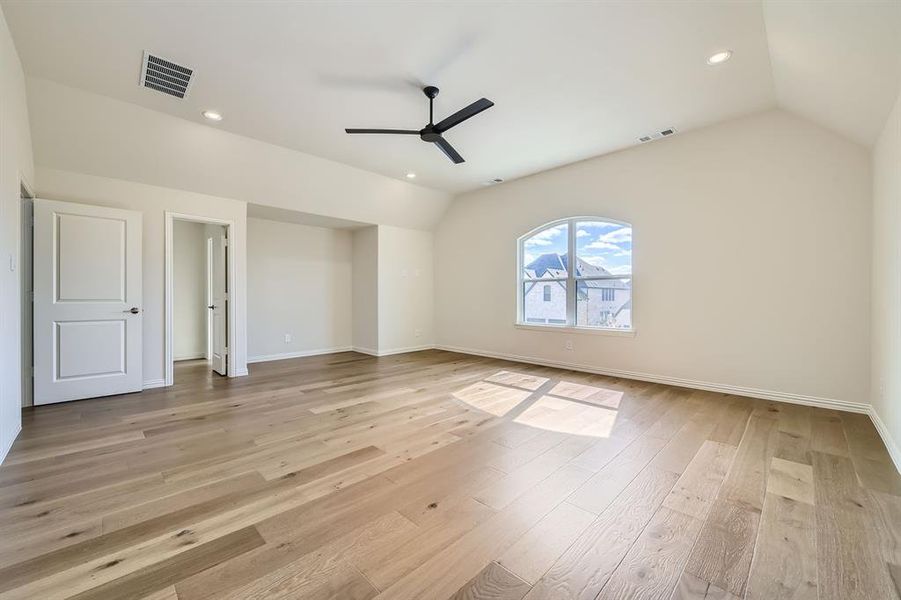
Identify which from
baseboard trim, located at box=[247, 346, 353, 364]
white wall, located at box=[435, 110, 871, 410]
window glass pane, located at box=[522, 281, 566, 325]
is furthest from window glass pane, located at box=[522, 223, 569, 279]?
baseboard trim, located at box=[247, 346, 353, 364]

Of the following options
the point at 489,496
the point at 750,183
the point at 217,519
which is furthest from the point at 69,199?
the point at 750,183

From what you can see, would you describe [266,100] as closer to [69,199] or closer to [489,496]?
[69,199]

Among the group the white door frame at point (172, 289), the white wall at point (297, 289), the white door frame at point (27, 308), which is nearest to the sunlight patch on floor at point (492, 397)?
the white door frame at point (172, 289)

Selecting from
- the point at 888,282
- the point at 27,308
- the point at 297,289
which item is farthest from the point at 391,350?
the point at 888,282

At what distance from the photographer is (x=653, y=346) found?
4.59 metres

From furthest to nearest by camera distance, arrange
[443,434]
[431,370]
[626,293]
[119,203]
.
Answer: [431,370] → [626,293] → [119,203] → [443,434]

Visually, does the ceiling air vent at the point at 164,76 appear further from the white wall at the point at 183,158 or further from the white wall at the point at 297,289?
the white wall at the point at 297,289

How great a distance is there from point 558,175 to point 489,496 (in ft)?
15.4

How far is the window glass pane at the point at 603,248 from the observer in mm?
4891

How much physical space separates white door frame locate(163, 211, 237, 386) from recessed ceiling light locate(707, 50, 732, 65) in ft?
17.8

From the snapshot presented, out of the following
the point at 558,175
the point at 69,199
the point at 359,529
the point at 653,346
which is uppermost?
the point at 558,175

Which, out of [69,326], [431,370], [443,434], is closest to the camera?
[443,434]

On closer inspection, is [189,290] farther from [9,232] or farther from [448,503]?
[448,503]

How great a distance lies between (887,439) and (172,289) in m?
6.92
